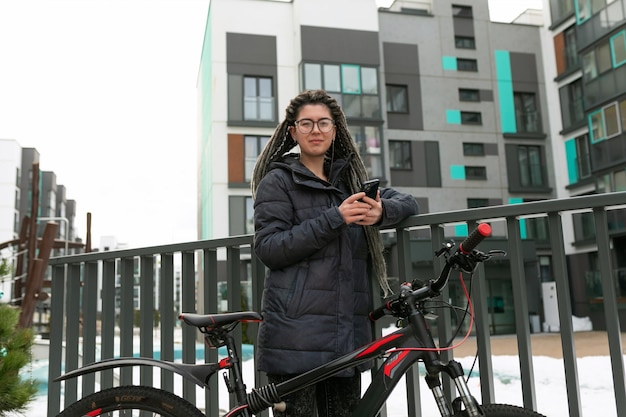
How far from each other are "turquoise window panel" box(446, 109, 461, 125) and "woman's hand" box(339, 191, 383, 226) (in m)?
19.5

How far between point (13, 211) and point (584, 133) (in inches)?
1341

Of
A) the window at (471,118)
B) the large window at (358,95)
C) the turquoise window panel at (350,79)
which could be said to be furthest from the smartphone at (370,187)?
the window at (471,118)

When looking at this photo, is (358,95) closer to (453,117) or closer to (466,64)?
(453,117)

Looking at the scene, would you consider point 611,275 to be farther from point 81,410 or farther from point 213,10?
point 213,10

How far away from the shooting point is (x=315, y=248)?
1.71 m

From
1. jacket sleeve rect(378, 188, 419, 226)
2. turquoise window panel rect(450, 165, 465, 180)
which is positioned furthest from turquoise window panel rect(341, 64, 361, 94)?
jacket sleeve rect(378, 188, 419, 226)

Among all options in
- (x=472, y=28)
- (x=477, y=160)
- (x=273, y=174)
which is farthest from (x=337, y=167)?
(x=472, y=28)

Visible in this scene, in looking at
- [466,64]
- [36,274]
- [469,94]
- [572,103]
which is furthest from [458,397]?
[572,103]

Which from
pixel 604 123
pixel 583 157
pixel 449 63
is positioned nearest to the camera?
pixel 604 123

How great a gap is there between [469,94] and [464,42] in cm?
188

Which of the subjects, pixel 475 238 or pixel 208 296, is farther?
pixel 208 296

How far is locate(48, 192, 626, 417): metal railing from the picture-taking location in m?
1.70

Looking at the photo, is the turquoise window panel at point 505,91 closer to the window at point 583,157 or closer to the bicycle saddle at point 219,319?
the window at point 583,157

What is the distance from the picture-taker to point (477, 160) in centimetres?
2056
